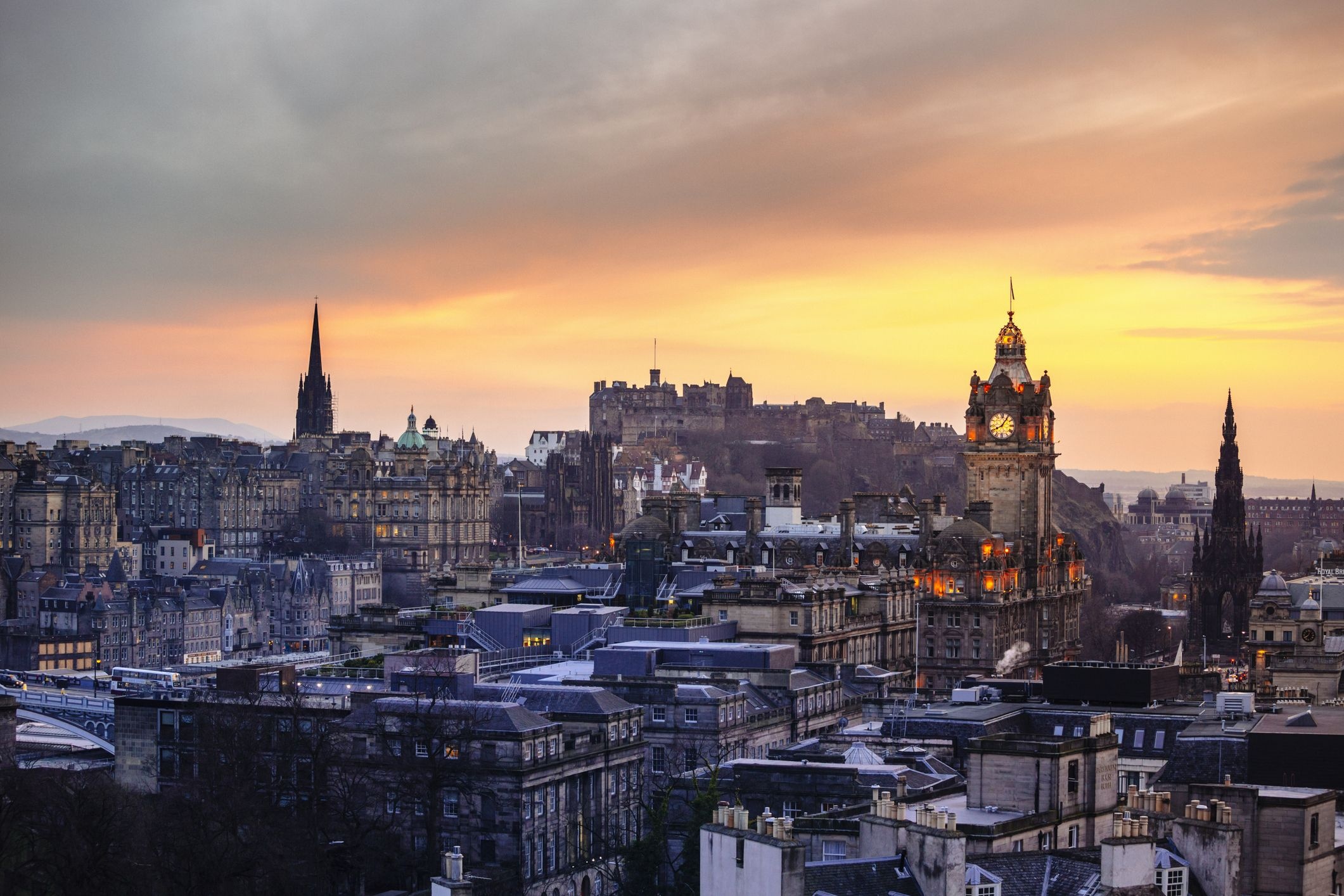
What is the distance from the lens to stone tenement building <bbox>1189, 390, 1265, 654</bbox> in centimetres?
15562

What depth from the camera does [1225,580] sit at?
158250 millimetres

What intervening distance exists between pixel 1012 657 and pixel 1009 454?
18111 millimetres

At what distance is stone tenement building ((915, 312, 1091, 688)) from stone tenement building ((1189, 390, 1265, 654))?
820 centimetres

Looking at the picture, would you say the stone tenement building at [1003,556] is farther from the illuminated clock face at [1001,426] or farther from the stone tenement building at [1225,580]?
the stone tenement building at [1225,580]

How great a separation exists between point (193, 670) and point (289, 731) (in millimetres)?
47875

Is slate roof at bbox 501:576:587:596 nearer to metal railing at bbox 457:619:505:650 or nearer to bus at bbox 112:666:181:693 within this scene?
metal railing at bbox 457:619:505:650

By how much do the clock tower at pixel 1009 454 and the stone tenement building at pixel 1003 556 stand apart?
0.20 feet

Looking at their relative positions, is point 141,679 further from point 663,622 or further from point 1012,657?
point 1012,657

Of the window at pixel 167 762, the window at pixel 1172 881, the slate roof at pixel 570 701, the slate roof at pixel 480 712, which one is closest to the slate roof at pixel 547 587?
the window at pixel 167 762

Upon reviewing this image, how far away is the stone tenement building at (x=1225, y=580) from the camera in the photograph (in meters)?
156

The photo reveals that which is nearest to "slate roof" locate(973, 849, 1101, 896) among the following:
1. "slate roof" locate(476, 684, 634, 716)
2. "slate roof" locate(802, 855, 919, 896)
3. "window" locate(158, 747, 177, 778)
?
"slate roof" locate(802, 855, 919, 896)

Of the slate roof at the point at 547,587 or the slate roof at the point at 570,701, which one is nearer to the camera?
the slate roof at the point at 570,701

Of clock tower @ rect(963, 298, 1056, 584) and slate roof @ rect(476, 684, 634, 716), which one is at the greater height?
clock tower @ rect(963, 298, 1056, 584)

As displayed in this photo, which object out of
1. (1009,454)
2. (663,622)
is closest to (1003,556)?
(1009,454)
